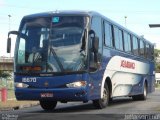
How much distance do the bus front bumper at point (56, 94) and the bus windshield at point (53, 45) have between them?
69 cm

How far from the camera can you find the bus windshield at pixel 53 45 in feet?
55.7

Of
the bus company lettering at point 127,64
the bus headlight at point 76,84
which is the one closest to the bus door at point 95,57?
the bus headlight at point 76,84

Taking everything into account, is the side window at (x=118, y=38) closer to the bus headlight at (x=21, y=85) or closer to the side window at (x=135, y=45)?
the side window at (x=135, y=45)

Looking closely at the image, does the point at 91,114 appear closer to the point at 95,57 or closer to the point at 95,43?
the point at 95,57

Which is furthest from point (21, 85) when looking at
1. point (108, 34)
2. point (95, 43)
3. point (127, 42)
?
point (127, 42)

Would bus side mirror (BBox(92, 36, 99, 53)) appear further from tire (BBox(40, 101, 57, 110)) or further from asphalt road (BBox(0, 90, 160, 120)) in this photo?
tire (BBox(40, 101, 57, 110))

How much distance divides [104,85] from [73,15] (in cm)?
330

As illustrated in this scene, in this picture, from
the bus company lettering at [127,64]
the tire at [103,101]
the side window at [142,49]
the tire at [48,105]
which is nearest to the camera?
the tire at [103,101]

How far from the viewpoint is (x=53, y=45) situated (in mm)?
17219

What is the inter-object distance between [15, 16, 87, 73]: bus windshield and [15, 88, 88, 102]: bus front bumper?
69 cm

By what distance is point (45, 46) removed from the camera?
17.2 metres

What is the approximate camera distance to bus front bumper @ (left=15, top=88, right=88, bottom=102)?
55.8ft

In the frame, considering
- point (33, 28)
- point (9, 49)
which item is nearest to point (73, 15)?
point (33, 28)

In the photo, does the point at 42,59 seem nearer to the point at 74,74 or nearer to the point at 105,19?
the point at 74,74
